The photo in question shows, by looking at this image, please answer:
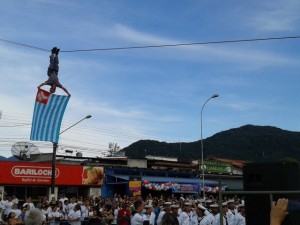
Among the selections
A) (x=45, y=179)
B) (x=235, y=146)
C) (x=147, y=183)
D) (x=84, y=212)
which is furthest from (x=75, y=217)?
(x=235, y=146)

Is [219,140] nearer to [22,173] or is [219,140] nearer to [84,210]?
[22,173]

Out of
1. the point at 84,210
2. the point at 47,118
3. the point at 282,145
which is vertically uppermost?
the point at 282,145

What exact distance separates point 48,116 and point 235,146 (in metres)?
108

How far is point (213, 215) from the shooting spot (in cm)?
1307

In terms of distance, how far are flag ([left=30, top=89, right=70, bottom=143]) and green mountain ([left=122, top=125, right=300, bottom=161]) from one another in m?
88.3

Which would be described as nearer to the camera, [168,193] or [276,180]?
[276,180]

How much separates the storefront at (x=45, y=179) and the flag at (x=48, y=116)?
17.7m

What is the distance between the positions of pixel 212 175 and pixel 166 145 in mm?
63439

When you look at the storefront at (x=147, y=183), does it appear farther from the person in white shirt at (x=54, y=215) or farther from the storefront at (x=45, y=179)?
the person in white shirt at (x=54, y=215)

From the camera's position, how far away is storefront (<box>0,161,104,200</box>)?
29672 millimetres

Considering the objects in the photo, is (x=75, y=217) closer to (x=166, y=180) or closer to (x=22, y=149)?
(x=22, y=149)

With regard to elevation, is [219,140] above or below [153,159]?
above

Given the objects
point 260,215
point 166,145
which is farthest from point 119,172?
point 166,145

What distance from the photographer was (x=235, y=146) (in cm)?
11712
